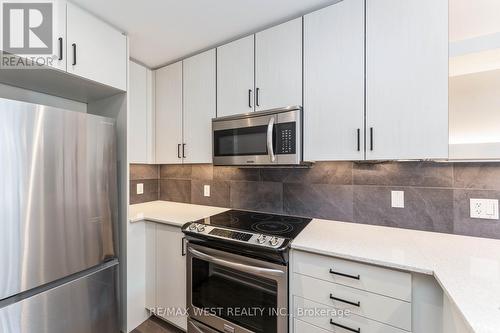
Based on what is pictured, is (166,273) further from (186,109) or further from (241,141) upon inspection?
(186,109)

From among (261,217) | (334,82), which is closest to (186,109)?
(261,217)

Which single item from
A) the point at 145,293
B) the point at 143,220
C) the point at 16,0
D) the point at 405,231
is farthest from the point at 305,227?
the point at 16,0

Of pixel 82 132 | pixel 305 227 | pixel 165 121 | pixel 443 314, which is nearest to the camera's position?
pixel 443 314

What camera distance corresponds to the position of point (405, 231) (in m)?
1.44

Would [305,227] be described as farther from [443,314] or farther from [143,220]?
[143,220]

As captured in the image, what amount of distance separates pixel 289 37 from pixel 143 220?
70.6 inches

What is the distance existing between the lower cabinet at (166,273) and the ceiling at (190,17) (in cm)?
150

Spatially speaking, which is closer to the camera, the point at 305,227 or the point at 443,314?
the point at 443,314

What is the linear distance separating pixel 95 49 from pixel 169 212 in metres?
1.35

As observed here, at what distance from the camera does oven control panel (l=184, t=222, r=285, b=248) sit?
1262 mm

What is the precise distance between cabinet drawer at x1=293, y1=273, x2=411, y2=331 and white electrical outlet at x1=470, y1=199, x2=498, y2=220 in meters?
0.77

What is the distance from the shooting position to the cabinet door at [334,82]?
1337mm

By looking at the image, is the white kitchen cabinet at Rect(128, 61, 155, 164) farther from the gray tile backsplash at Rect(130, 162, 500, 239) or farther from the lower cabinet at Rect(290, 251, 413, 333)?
the lower cabinet at Rect(290, 251, 413, 333)

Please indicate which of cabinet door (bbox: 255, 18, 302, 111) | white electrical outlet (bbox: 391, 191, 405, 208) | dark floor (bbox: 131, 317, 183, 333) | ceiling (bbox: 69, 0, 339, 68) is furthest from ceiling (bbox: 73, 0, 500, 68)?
dark floor (bbox: 131, 317, 183, 333)
